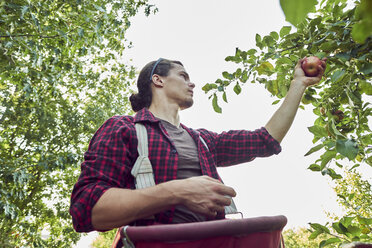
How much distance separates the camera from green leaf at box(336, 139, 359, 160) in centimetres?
92

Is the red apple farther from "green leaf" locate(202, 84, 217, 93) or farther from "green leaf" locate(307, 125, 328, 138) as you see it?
"green leaf" locate(202, 84, 217, 93)

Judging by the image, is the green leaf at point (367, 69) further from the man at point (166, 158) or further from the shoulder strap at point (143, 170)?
the shoulder strap at point (143, 170)

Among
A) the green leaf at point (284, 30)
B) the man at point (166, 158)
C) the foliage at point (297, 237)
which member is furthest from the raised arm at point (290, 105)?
the foliage at point (297, 237)

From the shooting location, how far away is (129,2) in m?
6.38

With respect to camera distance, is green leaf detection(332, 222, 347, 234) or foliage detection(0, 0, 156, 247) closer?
green leaf detection(332, 222, 347, 234)

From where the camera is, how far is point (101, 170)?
1141mm

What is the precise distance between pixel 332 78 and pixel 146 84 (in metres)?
1.38

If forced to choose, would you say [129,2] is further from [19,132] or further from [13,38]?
[19,132]

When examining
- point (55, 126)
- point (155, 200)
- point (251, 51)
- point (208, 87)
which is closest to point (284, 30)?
point (251, 51)

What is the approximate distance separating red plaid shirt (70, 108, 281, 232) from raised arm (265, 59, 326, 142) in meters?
0.06

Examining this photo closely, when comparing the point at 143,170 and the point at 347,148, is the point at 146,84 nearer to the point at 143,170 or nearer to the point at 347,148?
the point at 143,170

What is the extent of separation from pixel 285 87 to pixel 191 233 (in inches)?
53.9

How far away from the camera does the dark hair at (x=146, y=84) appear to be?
2.12 meters

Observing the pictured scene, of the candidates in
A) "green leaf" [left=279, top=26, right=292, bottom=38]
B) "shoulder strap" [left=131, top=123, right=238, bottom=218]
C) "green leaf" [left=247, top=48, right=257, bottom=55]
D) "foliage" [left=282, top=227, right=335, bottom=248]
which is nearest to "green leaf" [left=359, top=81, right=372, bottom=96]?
"green leaf" [left=279, top=26, right=292, bottom=38]
